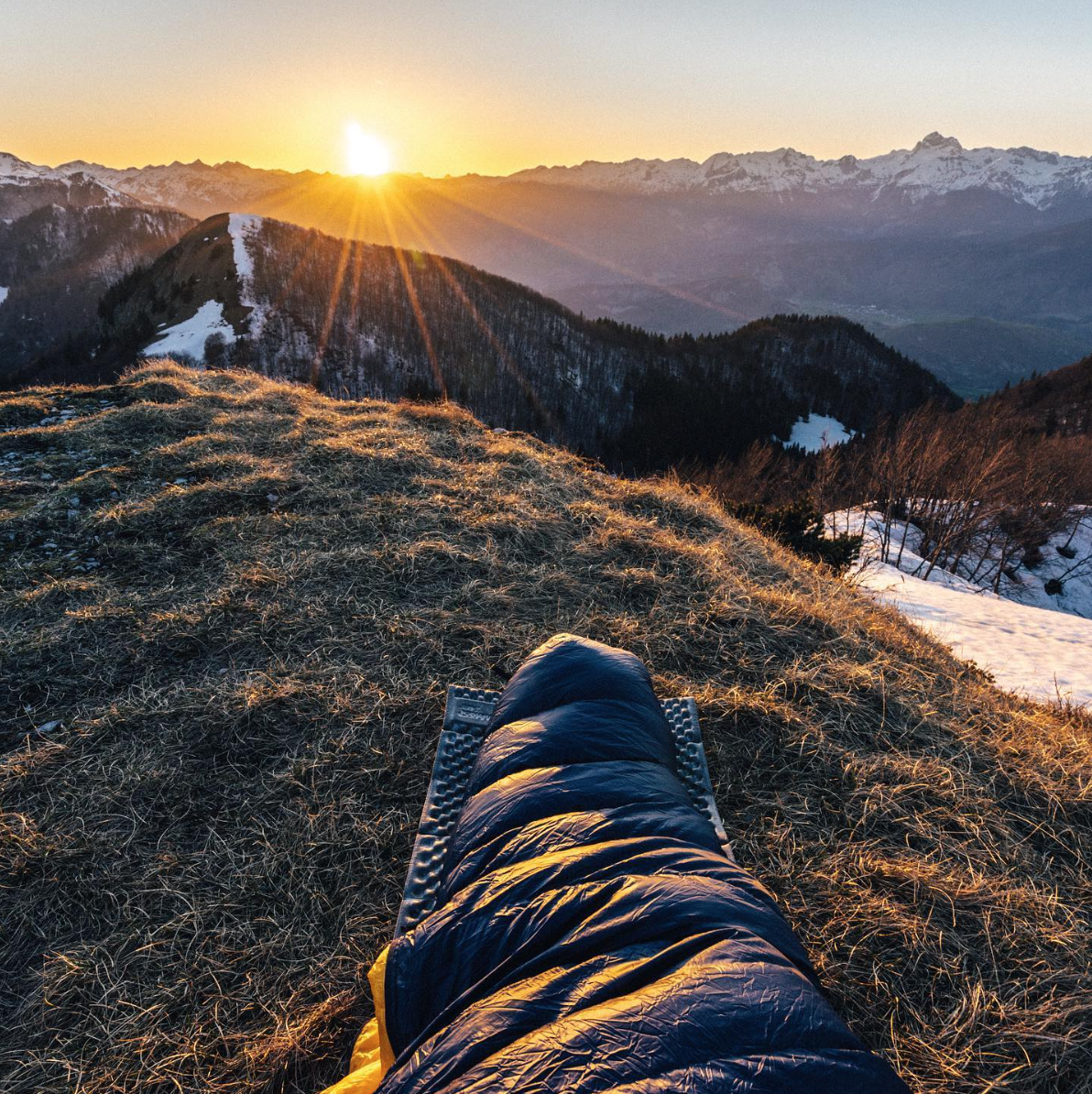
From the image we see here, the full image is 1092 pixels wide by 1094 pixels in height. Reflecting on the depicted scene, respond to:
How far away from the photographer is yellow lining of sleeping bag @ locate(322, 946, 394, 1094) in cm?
172

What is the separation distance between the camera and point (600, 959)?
58.8 inches

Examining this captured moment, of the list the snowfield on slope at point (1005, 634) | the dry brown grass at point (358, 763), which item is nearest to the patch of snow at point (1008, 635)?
the snowfield on slope at point (1005, 634)

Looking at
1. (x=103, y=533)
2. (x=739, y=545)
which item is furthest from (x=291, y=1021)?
(x=739, y=545)

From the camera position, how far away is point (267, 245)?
76812 mm

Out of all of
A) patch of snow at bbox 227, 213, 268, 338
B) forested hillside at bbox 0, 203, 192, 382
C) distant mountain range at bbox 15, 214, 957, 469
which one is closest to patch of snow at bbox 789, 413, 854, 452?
distant mountain range at bbox 15, 214, 957, 469

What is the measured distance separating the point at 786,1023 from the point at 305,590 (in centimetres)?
439

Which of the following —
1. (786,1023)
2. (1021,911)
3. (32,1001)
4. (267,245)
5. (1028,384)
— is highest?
(267,245)

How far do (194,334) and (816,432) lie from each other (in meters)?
82.5

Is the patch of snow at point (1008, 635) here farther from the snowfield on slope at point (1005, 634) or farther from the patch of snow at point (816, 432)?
the patch of snow at point (816, 432)

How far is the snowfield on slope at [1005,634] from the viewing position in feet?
26.8

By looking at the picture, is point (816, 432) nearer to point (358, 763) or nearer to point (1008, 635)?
point (1008, 635)

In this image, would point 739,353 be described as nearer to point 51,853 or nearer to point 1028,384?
point 1028,384

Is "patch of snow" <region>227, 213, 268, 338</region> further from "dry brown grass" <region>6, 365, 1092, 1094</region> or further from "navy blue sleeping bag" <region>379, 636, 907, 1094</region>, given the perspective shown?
"navy blue sleeping bag" <region>379, 636, 907, 1094</region>

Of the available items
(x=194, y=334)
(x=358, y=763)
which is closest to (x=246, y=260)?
(x=194, y=334)
